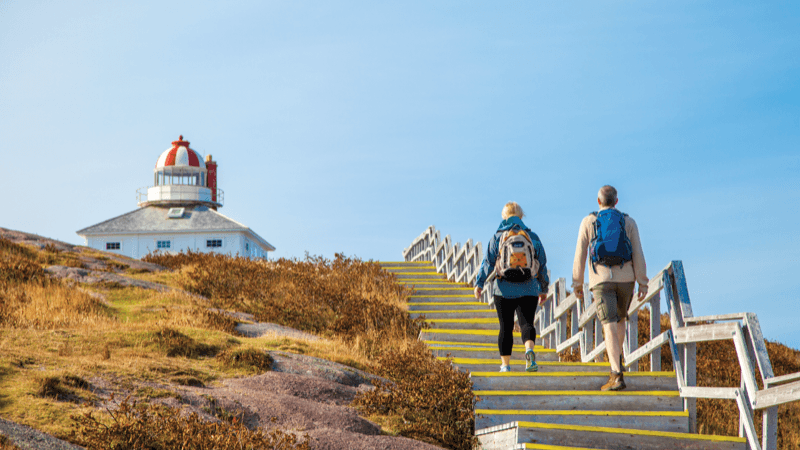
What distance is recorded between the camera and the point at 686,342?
7875 millimetres

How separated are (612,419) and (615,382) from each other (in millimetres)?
632

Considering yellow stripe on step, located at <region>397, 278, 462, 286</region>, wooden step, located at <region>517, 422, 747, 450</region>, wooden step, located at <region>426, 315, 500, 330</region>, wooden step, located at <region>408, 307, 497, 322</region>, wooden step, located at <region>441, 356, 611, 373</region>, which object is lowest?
wooden step, located at <region>517, 422, 747, 450</region>

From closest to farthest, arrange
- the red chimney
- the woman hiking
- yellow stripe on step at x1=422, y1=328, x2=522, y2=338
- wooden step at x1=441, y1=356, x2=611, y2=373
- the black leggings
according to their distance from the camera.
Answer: the woman hiking < the black leggings < wooden step at x1=441, y1=356, x2=611, y2=373 < yellow stripe on step at x1=422, y1=328, x2=522, y2=338 < the red chimney

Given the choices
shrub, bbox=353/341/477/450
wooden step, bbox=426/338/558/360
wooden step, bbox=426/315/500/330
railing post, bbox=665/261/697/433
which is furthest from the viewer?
wooden step, bbox=426/315/500/330

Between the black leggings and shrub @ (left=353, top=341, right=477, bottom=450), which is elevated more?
the black leggings

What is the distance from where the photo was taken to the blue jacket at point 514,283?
855cm

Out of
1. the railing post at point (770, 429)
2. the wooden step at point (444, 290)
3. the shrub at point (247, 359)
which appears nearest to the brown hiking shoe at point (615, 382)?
the railing post at point (770, 429)

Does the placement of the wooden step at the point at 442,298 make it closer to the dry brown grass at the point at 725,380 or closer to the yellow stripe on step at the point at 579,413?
the dry brown grass at the point at 725,380

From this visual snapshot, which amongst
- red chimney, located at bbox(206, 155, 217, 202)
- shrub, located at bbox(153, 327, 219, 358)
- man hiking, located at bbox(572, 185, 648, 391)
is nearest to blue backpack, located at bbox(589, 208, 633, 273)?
man hiking, located at bbox(572, 185, 648, 391)

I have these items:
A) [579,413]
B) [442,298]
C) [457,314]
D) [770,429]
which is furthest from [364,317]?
[770,429]

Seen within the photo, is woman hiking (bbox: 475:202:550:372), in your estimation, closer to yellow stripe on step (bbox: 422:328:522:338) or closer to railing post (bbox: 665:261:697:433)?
railing post (bbox: 665:261:697:433)

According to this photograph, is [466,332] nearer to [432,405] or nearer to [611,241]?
[432,405]

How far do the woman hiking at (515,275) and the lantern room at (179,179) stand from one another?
42.4 meters

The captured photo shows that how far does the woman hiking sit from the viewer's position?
27.9ft
